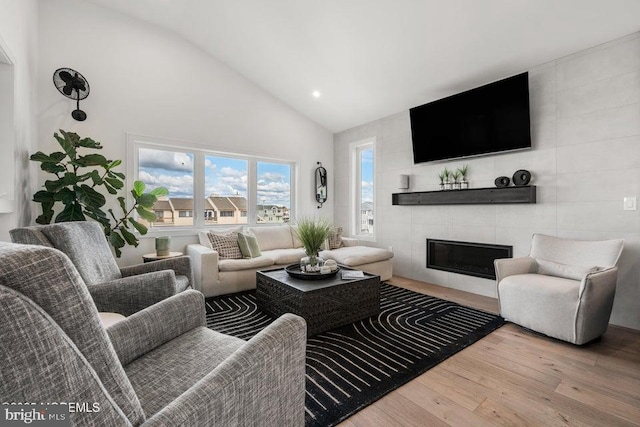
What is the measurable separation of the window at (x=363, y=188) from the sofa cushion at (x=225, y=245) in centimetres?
227

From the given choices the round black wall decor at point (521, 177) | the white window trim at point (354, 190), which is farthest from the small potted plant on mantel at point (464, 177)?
the white window trim at point (354, 190)

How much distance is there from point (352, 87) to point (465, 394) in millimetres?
3778

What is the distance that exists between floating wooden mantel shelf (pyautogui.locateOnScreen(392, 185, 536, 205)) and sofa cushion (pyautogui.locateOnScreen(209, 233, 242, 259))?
2432 millimetres

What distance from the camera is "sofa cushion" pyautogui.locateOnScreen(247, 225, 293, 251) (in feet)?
14.5

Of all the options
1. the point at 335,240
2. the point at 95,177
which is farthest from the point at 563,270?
the point at 95,177

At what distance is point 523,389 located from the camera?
1.75 m

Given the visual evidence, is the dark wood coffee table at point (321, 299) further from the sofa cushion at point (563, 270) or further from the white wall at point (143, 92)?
the white wall at point (143, 92)

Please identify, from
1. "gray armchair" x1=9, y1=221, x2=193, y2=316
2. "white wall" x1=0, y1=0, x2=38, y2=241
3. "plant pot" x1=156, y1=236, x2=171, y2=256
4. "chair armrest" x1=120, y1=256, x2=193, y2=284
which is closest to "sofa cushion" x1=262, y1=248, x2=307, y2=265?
"plant pot" x1=156, y1=236, x2=171, y2=256

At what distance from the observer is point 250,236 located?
397cm

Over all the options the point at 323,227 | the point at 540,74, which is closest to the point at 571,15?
the point at 540,74

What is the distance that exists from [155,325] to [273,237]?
3.26 m

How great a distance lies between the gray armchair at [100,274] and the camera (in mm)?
1703

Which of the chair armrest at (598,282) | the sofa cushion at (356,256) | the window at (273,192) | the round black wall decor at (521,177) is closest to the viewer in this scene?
the chair armrest at (598,282)

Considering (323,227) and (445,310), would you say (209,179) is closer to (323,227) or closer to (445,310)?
(323,227)
